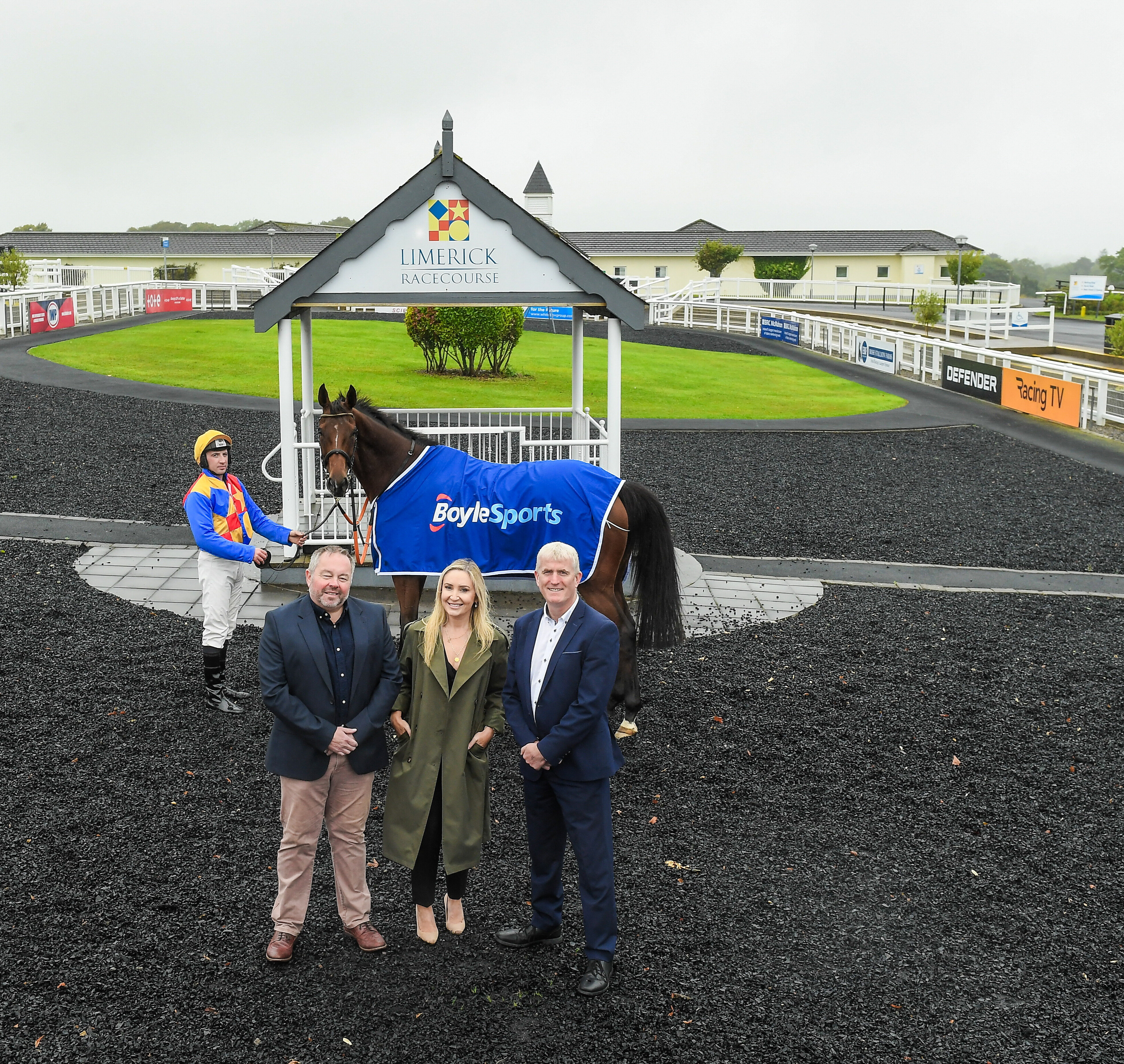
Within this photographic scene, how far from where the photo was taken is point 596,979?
4.71 m

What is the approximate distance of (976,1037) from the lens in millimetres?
4465

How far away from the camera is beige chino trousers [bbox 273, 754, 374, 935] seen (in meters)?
4.83

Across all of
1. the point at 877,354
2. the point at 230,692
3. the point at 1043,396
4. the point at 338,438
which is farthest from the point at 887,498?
the point at 877,354

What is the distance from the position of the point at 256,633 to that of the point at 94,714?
2.07 m

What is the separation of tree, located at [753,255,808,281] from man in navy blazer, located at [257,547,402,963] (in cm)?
6561

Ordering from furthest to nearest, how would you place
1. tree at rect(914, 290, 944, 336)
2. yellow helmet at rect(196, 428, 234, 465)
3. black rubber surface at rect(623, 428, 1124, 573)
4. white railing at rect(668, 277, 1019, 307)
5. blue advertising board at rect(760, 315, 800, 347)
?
white railing at rect(668, 277, 1019, 307) < blue advertising board at rect(760, 315, 800, 347) < tree at rect(914, 290, 944, 336) < black rubber surface at rect(623, 428, 1124, 573) < yellow helmet at rect(196, 428, 234, 465)

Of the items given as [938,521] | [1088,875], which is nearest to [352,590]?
[1088,875]

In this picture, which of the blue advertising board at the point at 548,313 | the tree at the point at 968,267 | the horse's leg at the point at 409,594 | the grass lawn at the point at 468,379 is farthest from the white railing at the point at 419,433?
the tree at the point at 968,267

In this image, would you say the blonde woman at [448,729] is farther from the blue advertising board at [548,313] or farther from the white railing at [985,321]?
the blue advertising board at [548,313]

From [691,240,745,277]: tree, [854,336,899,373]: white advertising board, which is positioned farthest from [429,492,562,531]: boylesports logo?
[691,240,745,277]: tree

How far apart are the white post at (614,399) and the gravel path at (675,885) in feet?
9.51

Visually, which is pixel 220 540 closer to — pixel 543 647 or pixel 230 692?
pixel 230 692

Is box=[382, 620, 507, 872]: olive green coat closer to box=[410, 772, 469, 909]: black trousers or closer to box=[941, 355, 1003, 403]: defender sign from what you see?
box=[410, 772, 469, 909]: black trousers

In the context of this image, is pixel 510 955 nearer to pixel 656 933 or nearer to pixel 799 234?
pixel 656 933
